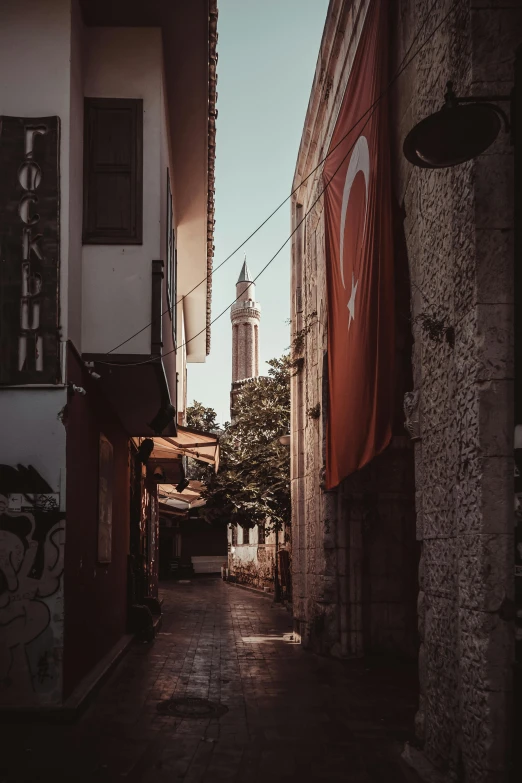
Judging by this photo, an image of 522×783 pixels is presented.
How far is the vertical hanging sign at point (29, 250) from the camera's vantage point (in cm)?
884

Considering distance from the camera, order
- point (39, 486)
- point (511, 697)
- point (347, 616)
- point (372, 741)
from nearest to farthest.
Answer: point (511, 697)
point (372, 741)
point (39, 486)
point (347, 616)

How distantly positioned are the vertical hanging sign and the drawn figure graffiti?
1.49m

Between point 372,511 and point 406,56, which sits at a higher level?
point 406,56

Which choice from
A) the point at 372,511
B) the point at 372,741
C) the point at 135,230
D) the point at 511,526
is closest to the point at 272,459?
the point at 372,511

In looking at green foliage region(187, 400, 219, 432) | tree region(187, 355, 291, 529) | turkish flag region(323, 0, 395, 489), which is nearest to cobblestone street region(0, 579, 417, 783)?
turkish flag region(323, 0, 395, 489)

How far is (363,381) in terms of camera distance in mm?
8141

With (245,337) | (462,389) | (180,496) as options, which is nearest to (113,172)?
(462,389)

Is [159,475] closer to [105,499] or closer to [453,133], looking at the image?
[105,499]

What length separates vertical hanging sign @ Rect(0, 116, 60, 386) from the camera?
884 centimetres

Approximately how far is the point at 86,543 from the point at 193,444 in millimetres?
5828

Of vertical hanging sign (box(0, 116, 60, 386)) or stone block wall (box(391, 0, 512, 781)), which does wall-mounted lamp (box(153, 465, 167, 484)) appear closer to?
vertical hanging sign (box(0, 116, 60, 386))

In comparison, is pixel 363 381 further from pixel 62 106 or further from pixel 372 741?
pixel 62 106

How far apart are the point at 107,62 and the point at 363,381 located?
5290 mm

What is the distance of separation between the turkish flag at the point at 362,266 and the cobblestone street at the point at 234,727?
254 cm
